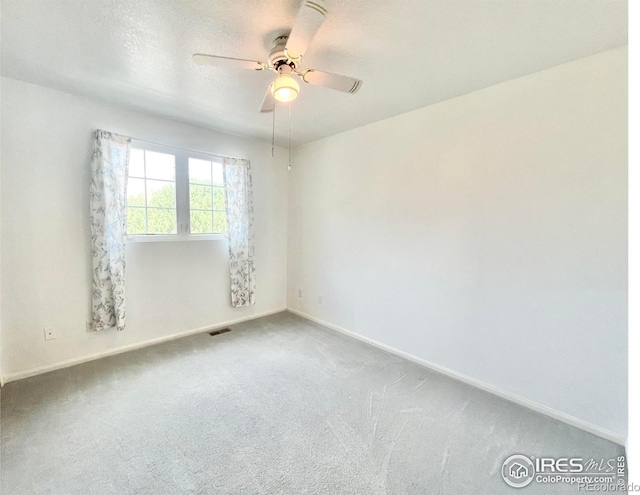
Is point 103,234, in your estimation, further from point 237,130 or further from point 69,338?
point 237,130

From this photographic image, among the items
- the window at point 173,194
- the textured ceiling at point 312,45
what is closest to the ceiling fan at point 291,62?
the textured ceiling at point 312,45

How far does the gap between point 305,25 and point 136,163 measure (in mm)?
2508

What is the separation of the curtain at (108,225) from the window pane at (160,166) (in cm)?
27

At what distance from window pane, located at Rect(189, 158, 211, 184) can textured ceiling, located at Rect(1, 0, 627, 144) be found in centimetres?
87

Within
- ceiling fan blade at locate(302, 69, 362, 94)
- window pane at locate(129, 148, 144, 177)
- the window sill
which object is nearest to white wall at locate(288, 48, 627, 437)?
ceiling fan blade at locate(302, 69, 362, 94)

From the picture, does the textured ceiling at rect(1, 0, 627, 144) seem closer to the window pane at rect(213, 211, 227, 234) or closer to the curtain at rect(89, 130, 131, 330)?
the curtain at rect(89, 130, 131, 330)

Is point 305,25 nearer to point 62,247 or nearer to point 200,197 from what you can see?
point 200,197

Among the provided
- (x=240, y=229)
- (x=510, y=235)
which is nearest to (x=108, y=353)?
(x=240, y=229)

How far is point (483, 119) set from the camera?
2.34 metres

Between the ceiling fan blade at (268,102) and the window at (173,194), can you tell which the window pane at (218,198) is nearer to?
the window at (173,194)

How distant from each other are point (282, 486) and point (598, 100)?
3.00m

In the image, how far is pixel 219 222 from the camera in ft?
12.0

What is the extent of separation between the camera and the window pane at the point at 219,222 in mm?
3613

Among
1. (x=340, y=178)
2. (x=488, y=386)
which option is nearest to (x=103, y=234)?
(x=340, y=178)
